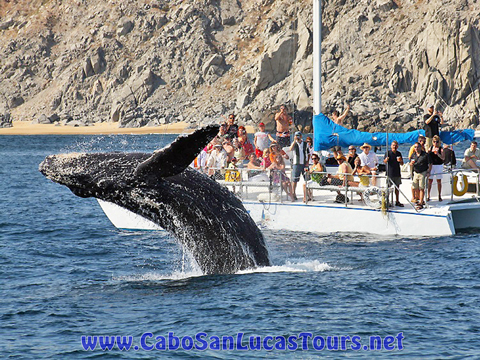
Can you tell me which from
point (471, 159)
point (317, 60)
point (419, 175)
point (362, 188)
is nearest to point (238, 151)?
point (317, 60)

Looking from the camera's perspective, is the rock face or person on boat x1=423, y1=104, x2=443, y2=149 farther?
the rock face

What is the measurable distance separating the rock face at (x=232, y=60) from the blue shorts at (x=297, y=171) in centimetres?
6545

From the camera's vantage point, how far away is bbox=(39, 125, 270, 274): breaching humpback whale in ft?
36.1

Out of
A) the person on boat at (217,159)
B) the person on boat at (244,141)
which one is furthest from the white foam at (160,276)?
the person on boat at (244,141)

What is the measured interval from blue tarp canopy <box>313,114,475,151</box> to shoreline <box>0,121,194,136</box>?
269 feet

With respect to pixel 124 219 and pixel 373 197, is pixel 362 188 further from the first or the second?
pixel 124 219

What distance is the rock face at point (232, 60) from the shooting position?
3642 inches

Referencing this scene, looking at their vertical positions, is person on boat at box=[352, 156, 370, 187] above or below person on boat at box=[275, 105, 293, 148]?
below

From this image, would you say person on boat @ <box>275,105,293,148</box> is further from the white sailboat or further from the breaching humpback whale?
the breaching humpback whale

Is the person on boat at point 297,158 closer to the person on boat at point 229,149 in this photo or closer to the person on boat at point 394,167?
the person on boat at point 229,149

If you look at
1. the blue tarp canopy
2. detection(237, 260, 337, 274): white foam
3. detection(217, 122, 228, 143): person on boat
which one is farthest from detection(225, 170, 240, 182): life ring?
detection(237, 260, 337, 274): white foam

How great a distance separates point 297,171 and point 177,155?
32.6 feet

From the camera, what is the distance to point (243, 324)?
11609 mm

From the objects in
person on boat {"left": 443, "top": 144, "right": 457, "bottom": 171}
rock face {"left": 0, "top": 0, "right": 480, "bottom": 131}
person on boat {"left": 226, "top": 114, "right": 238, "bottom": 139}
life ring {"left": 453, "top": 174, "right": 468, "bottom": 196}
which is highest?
rock face {"left": 0, "top": 0, "right": 480, "bottom": 131}
